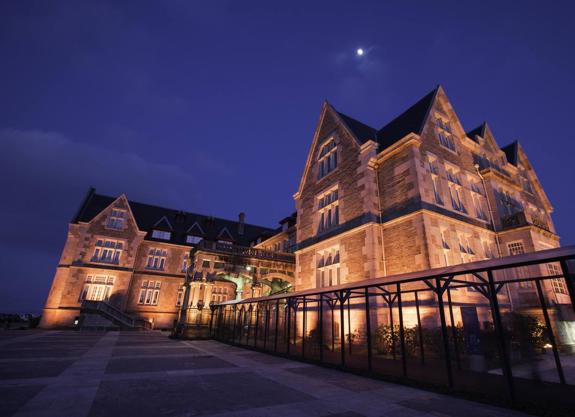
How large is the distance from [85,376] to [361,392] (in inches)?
259

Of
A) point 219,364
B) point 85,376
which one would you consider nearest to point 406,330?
point 219,364

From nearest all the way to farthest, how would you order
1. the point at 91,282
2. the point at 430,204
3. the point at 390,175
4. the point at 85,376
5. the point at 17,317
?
the point at 85,376
the point at 430,204
the point at 390,175
the point at 91,282
the point at 17,317

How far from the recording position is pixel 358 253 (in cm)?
1484

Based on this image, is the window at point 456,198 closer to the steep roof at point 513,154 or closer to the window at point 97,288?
the steep roof at point 513,154

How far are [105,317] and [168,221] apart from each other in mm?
13587

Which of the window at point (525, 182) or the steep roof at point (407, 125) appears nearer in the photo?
the steep roof at point (407, 125)

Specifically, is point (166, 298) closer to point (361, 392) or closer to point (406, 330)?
point (406, 330)

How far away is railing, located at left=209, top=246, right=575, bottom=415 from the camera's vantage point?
224 inches

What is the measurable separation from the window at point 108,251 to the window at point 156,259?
10.8ft

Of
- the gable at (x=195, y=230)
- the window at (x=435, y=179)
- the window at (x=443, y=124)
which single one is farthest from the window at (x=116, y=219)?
the window at (x=443, y=124)

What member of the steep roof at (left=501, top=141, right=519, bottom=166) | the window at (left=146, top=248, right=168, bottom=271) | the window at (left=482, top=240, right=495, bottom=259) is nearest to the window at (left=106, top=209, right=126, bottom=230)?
the window at (left=146, top=248, right=168, bottom=271)

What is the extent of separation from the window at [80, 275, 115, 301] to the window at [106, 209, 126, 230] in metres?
5.64

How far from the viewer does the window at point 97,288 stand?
2775 cm

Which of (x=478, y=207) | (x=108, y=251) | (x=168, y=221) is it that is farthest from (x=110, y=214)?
(x=478, y=207)
